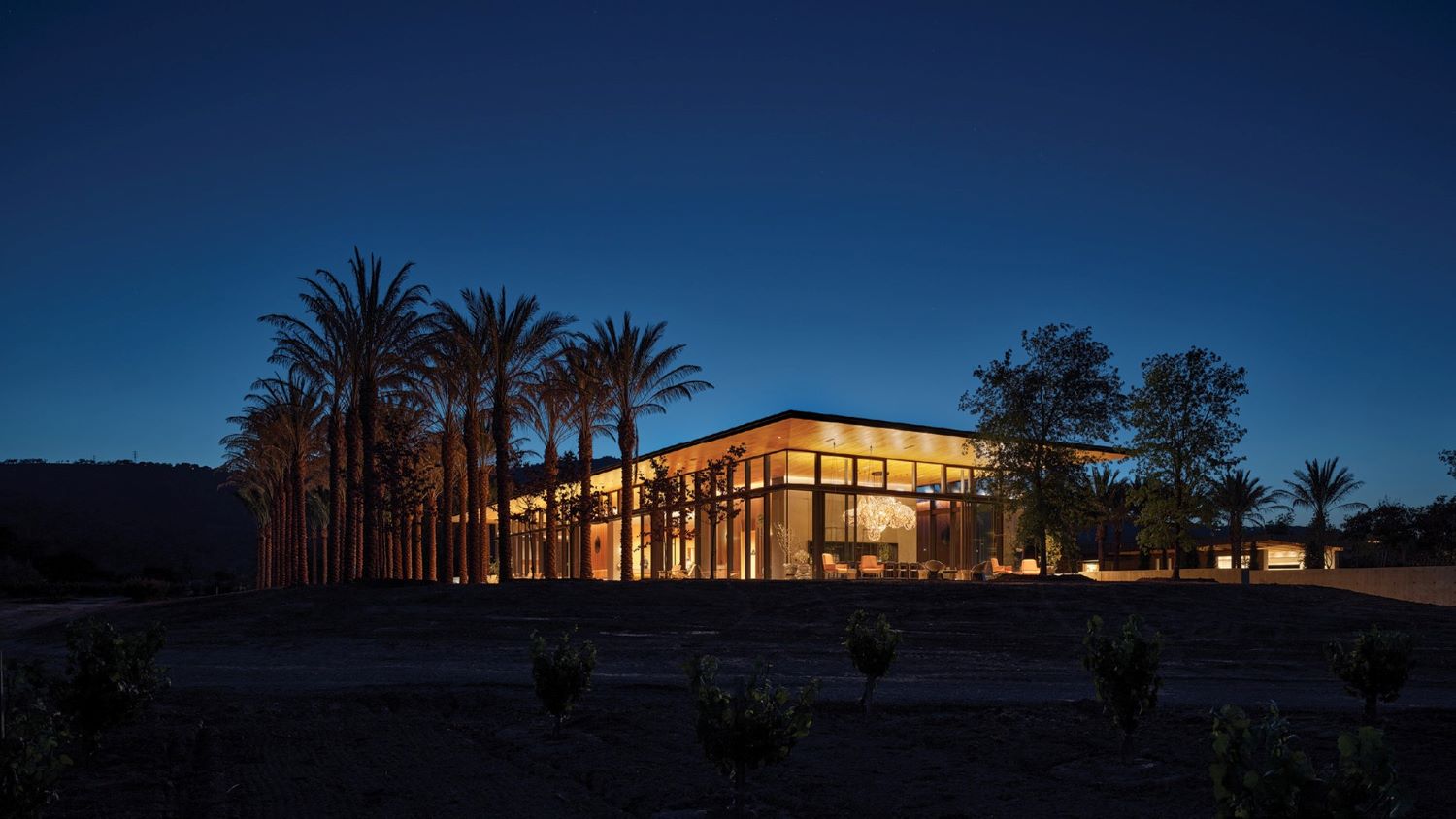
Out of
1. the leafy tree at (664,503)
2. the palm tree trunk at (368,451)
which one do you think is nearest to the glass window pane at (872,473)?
the leafy tree at (664,503)

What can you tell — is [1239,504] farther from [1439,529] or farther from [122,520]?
[122,520]

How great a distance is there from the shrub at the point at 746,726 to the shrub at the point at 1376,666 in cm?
640

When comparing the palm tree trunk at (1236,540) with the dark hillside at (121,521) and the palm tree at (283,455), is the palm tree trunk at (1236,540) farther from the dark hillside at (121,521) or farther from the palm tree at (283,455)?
the dark hillside at (121,521)

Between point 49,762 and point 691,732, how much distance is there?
5.32 metres

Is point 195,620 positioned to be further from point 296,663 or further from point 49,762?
point 49,762

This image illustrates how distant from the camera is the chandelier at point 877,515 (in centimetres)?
3641

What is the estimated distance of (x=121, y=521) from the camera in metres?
100

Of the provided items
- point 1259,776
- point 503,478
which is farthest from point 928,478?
point 1259,776

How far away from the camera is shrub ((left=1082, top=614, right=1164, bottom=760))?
811 centimetres

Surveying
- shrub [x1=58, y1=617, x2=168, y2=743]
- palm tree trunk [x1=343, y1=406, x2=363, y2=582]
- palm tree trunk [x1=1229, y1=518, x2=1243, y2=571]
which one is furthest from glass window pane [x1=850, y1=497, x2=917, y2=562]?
shrub [x1=58, y1=617, x2=168, y2=743]

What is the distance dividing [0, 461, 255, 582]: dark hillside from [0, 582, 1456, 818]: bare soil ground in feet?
219

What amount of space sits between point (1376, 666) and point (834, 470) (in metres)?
27.8

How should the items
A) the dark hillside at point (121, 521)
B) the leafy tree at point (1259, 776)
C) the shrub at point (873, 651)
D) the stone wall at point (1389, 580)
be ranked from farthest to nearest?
1. the dark hillside at point (121, 521)
2. the stone wall at point (1389, 580)
3. the shrub at point (873, 651)
4. the leafy tree at point (1259, 776)

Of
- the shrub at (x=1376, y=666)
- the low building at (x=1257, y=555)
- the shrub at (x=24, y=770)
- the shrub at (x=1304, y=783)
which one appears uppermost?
the shrub at (x=1304, y=783)
